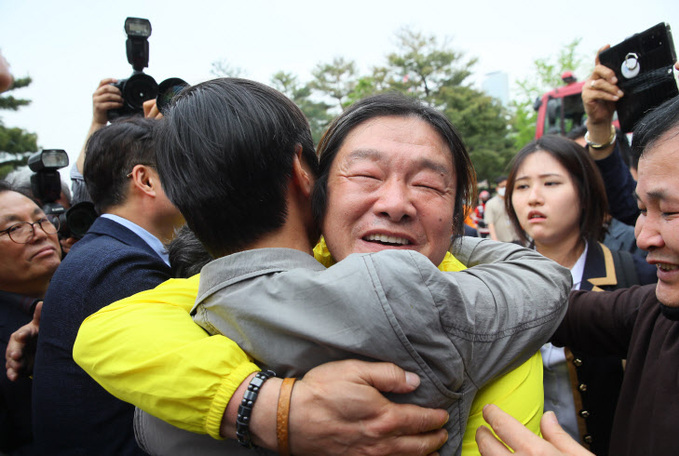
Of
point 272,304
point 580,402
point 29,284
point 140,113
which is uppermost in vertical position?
point 140,113

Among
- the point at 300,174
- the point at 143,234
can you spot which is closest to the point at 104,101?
the point at 143,234

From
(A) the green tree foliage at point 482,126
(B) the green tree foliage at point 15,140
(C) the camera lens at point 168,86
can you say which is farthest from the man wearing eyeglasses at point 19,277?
(A) the green tree foliage at point 482,126

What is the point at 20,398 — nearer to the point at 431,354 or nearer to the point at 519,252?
the point at 431,354

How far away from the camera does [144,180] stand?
2600 millimetres

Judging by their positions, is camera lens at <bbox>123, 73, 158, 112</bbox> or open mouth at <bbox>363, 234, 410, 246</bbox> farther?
camera lens at <bbox>123, 73, 158, 112</bbox>

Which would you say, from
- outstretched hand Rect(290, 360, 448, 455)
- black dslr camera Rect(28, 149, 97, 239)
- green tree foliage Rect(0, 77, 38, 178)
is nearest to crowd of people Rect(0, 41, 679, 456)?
outstretched hand Rect(290, 360, 448, 455)

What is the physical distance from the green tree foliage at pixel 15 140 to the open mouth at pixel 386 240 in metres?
25.6

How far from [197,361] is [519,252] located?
1107 millimetres

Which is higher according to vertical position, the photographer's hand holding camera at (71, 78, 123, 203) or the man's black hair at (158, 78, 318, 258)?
the photographer's hand holding camera at (71, 78, 123, 203)

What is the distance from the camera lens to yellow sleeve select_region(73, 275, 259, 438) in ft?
3.40

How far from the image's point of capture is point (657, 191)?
1325mm

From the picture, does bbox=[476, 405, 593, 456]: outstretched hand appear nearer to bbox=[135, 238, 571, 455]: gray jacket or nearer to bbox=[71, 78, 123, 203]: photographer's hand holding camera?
bbox=[135, 238, 571, 455]: gray jacket

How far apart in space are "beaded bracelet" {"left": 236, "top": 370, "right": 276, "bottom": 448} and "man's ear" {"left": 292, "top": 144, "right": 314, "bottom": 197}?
0.56 m

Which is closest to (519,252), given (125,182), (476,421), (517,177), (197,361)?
(476,421)
